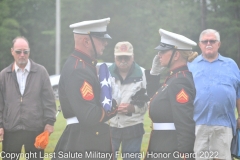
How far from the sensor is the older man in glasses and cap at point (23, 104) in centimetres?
668

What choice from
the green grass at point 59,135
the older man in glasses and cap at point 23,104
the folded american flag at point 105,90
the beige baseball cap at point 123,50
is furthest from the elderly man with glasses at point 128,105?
the green grass at point 59,135

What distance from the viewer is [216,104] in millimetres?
6969

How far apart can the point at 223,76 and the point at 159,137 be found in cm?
206

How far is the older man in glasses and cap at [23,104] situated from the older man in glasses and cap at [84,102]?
165cm

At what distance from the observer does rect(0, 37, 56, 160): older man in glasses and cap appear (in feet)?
21.9

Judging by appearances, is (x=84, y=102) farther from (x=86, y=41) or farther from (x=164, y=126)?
(x=164, y=126)

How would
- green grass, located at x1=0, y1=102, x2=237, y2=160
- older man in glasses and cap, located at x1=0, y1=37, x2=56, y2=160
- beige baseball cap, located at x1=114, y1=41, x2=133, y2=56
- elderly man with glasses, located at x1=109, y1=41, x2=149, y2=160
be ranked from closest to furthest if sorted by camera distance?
older man in glasses and cap, located at x1=0, y1=37, x2=56, y2=160
elderly man with glasses, located at x1=109, y1=41, x2=149, y2=160
beige baseball cap, located at x1=114, y1=41, x2=133, y2=56
green grass, located at x1=0, y1=102, x2=237, y2=160

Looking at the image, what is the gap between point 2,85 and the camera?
6695 millimetres

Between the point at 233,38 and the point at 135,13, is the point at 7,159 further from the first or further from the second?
the point at 135,13

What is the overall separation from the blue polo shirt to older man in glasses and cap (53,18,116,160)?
2.15 meters

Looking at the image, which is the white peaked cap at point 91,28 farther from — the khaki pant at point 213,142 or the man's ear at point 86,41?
the khaki pant at point 213,142

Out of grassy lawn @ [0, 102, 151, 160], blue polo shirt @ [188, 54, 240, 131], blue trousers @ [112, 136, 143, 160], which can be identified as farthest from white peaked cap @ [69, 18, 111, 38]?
grassy lawn @ [0, 102, 151, 160]

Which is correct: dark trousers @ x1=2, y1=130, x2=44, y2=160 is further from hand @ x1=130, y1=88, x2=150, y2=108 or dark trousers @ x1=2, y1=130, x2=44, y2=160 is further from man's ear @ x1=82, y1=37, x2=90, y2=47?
man's ear @ x1=82, y1=37, x2=90, y2=47

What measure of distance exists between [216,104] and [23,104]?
222 centimetres
